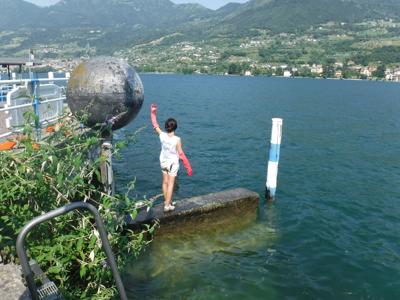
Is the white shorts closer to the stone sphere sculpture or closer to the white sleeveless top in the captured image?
the white sleeveless top

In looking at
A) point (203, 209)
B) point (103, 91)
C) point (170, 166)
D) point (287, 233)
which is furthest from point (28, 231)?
point (287, 233)

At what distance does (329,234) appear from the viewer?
10.9 meters

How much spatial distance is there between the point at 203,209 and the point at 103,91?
12.6 ft

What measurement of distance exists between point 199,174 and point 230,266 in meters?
8.71

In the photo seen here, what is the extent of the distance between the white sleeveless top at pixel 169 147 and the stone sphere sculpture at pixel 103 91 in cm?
103

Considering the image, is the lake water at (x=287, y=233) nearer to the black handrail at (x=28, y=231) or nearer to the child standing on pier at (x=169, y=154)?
the child standing on pier at (x=169, y=154)

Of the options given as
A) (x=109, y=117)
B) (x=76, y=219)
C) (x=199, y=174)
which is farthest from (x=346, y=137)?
(x=76, y=219)

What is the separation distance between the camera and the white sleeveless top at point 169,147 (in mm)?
8750

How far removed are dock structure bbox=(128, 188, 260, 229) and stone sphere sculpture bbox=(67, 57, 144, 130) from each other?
2.14m

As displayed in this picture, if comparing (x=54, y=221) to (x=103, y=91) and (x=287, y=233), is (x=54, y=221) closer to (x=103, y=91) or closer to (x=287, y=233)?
(x=103, y=91)

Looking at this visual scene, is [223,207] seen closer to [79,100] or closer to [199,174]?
[79,100]

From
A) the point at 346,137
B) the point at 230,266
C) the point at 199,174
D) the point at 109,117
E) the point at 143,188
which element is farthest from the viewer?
the point at 346,137

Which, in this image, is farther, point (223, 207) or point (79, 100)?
point (223, 207)

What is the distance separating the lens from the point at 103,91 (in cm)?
773
